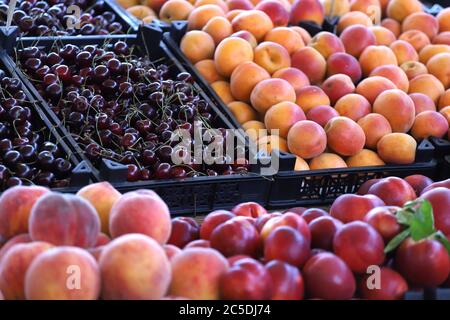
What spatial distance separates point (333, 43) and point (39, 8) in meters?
1.08

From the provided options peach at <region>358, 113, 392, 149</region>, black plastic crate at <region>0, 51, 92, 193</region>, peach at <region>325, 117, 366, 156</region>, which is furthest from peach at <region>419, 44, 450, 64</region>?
black plastic crate at <region>0, 51, 92, 193</region>

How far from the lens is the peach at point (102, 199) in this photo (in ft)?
4.37

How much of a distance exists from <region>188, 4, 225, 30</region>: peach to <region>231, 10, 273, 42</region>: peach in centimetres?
9

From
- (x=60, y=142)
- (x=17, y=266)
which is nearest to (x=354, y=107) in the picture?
(x=60, y=142)

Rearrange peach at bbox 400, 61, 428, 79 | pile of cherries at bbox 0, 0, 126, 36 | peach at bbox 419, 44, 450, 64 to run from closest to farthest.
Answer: pile of cherries at bbox 0, 0, 126, 36 < peach at bbox 400, 61, 428, 79 < peach at bbox 419, 44, 450, 64

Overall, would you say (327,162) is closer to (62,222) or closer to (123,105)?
(123,105)

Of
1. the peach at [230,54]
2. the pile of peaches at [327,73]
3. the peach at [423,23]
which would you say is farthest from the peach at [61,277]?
the peach at [423,23]

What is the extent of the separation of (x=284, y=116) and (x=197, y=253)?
1140 millimetres

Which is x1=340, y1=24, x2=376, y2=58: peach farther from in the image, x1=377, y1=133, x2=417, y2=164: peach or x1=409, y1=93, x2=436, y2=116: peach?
x1=377, y1=133, x2=417, y2=164: peach

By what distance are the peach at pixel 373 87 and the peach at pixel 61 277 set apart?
1530mm

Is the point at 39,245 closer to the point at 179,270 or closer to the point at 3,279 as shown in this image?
the point at 3,279

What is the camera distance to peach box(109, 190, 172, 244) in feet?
3.99

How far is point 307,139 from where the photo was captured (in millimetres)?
2150
